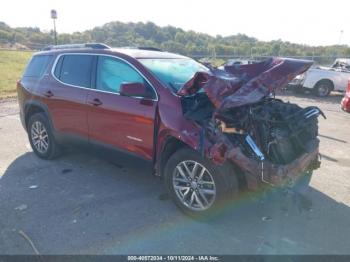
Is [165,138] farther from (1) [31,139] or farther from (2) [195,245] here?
(1) [31,139]

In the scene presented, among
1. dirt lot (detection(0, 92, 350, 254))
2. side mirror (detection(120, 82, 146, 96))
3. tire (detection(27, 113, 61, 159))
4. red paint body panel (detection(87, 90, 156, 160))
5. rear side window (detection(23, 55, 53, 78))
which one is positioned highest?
rear side window (detection(23, 55, 53, 78))

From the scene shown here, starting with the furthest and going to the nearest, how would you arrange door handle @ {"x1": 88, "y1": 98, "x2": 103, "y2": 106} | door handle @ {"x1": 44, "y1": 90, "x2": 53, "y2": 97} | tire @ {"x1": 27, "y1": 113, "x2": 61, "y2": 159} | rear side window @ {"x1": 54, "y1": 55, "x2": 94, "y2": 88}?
tire @ {"x1": 27, "y1": 113, "x2": 61, "y2": 159}
door handle @ {"x1": 44, "y1": 90, "x2": 53, "y2": 97}
rear side window @ {"x1": 54, "y1": 55, "x2": 94, "y2": 88}
door handle @ {"x1": 88, "y1": 98, "x2": 103, "y2": 106}

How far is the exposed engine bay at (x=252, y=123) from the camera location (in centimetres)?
333

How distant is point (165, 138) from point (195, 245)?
3.90 ft

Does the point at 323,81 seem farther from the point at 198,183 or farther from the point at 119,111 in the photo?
the point at 198,183

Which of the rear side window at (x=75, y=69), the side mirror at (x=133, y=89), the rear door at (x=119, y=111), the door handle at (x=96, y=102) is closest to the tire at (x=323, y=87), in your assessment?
the rear side window at (x=75, y=69)

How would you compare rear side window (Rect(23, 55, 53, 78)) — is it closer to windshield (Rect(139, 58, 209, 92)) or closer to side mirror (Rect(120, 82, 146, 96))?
windshield (Rect(139, 58, 209, 92))

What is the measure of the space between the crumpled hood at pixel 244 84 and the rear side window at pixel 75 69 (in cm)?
169

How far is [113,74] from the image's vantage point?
4.43 meters

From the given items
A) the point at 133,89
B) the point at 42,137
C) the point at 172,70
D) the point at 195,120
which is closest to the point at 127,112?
the point at 133,89

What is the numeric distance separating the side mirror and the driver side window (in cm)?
19

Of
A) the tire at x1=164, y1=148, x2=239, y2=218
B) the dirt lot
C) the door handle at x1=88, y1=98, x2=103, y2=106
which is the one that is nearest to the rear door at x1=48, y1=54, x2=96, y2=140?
the door handle at x1=88, y1=98, x2=103, y2=106

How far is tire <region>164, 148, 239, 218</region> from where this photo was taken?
343 centimetres

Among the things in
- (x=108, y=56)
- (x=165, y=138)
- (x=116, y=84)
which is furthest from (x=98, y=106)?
(x=165, y=138)
